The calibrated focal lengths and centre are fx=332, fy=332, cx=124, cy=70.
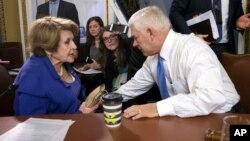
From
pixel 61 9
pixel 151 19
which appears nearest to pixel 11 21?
pixel 61 9

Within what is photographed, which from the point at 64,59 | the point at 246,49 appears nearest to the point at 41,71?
the point at 64,59

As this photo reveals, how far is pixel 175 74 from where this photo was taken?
5.91 ft

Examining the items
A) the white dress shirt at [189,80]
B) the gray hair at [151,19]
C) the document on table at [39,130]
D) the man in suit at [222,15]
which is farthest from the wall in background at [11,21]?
the document on table at [39,130]

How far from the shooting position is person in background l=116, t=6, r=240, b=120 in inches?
56.9

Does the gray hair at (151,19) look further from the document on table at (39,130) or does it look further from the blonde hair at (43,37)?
the document on table at (39,130)

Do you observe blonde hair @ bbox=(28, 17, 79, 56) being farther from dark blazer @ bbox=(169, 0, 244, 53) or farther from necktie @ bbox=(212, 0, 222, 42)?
necktie @ bbox=(212, 0, 222, 42)

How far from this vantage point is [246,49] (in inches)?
142

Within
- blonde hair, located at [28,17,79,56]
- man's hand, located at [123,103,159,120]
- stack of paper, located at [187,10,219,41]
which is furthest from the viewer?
stack of paper, located at [187,10,219,41]

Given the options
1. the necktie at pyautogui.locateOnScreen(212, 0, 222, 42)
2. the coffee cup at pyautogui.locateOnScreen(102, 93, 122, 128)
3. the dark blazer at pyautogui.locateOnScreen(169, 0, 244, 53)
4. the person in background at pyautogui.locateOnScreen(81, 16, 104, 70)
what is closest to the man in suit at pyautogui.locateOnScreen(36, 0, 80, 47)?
the person in background at pyautogui.locateOnScreen(81, 16, 104, 70)

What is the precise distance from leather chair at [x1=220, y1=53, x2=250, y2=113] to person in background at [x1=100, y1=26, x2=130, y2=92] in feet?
3.75

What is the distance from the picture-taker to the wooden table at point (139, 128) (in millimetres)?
1222

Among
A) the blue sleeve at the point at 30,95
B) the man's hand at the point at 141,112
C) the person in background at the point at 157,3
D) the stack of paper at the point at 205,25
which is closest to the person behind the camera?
the man's hand at the point at 141,112

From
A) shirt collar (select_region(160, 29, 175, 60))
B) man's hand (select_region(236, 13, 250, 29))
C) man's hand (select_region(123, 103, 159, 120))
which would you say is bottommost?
man's hand (select_region(123, 103, 159, 120))

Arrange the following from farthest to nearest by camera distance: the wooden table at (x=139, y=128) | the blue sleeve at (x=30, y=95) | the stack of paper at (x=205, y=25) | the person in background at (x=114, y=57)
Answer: the person in background at (x=114, y=57) < the stack of paper at (x=205, y=25) < the blue sleeve at (x=30, y=95) < the wooden table at (x=139, y=128)
